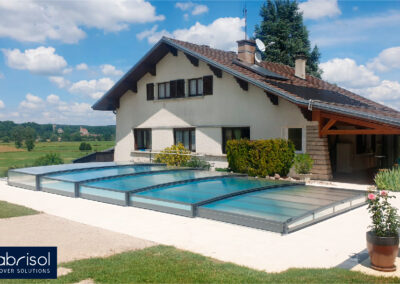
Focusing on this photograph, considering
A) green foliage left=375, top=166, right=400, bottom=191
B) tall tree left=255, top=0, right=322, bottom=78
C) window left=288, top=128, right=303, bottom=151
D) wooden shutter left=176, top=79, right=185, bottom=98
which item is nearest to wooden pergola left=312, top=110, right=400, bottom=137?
window left=288, top=128, right=303, bottom=151

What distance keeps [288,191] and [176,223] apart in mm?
4433

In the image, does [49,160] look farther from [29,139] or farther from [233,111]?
[29,139]

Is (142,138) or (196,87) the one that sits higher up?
(196,87)

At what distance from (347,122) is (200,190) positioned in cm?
727

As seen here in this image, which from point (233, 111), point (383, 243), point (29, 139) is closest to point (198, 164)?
point (233, 111)

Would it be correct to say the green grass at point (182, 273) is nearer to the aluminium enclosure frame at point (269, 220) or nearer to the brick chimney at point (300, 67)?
the aluminium enclosure frame at point (269, 220)

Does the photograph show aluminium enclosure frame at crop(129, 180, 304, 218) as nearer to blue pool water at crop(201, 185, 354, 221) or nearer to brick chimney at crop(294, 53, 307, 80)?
blue pool water at crop(201, 185, 354, 221)

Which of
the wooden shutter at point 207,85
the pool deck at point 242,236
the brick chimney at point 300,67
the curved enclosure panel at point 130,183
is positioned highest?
the brick chimney at point 300,67

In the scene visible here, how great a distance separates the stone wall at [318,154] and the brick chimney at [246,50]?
687 centimetres

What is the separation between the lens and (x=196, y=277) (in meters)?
5.73

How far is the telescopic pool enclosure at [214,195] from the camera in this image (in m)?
9.40

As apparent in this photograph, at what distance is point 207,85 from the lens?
20.9m

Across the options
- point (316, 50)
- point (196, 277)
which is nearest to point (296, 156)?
point (196, 277)

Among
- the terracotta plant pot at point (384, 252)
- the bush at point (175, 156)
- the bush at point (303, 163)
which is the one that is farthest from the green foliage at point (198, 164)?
the terracotta plant pot at point (384, 252)
